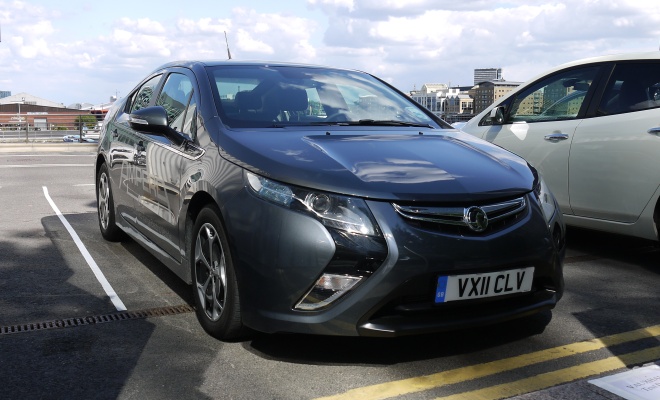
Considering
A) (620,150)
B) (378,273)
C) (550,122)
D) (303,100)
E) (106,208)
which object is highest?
(303,100)

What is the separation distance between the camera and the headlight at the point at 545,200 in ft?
12.0

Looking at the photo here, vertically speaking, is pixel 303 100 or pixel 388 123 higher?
pixel 303 100

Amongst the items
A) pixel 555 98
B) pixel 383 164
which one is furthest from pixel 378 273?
pixel 555 98

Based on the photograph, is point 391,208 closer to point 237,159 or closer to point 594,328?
point 237,159

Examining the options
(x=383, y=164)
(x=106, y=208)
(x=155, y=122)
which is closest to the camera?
(x=383, y=164)

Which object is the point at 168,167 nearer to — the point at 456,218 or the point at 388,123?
the point at 388,123

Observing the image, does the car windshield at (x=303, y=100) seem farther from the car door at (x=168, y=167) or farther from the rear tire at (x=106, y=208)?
the rear tire at (x=106, y=208)

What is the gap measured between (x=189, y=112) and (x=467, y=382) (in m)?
2.27

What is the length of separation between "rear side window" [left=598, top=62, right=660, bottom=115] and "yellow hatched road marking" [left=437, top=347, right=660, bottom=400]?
7.36 ft

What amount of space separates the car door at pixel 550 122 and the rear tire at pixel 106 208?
10.8ft

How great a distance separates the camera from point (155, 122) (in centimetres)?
431

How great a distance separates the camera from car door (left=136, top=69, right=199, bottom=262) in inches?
165

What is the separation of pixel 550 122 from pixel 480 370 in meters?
3.15

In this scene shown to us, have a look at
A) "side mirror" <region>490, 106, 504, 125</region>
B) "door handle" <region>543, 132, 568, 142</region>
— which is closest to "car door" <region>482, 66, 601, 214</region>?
"door handle" <region>543, 132, 568, 142</region>
